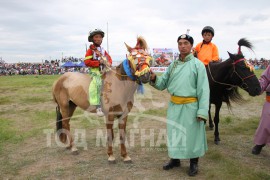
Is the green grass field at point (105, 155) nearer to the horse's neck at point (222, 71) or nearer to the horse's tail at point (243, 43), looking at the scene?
the horse's neck at point (222, 71)

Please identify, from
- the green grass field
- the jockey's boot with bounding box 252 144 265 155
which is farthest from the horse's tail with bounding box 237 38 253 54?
the green grass field

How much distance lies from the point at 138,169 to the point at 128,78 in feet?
5.40

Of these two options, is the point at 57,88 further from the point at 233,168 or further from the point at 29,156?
the point at 233,168

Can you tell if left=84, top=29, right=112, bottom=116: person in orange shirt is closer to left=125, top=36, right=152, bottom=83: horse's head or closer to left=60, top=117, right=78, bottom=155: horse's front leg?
left=125, top=36, right=152, bottom=83: horse's head

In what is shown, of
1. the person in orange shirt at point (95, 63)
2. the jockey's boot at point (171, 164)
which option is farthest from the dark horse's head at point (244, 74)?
the person in orange shirt at point (95, 63)

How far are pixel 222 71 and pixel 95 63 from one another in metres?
2.77

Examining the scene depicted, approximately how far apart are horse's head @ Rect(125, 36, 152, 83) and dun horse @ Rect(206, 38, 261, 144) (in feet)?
6.70

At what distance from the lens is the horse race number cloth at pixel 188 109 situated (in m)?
3.65

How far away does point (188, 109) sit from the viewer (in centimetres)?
374

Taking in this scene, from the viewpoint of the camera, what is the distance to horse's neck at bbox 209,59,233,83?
17.0 feet

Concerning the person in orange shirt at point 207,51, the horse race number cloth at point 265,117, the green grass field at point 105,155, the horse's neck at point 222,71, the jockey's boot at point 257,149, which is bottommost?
the green grass field at point 105,155

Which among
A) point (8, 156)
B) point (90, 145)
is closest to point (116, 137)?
point (90, 145)

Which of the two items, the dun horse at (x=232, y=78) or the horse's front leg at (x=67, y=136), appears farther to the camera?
the horse's front leg at (x=67, y=136)

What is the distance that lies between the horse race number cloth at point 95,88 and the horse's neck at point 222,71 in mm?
Result: 2634
